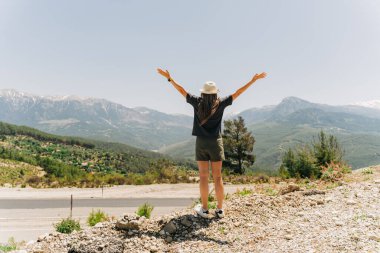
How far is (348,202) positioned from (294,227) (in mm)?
1610

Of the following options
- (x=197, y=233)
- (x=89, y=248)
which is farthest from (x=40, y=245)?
(x=197, y=233)

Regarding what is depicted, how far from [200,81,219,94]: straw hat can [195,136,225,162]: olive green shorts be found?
2.84 feet

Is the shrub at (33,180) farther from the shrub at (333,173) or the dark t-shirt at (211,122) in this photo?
the dark t-shirt at (211,122)

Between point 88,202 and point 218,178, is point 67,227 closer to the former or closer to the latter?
point 218,178

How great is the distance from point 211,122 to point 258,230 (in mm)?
2069

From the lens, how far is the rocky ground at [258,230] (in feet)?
15.1

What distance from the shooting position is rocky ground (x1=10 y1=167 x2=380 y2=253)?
4602mm

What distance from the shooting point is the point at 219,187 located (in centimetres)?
609

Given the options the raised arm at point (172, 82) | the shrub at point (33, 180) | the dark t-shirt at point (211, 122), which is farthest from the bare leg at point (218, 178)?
the shrub at point (33, 180)

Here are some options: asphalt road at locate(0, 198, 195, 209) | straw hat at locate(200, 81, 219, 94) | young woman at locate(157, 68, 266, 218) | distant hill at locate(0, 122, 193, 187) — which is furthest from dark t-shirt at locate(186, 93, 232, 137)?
distant hill at locate(0, 122, 193, 187)

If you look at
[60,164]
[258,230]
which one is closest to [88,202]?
[258,230]

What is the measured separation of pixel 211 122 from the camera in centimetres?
592

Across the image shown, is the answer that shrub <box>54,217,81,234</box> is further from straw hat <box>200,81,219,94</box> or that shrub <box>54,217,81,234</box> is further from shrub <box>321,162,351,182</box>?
shrub <box>321,162,351,182</box>

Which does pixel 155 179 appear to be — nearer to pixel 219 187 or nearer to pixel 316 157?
pixel 316 157
